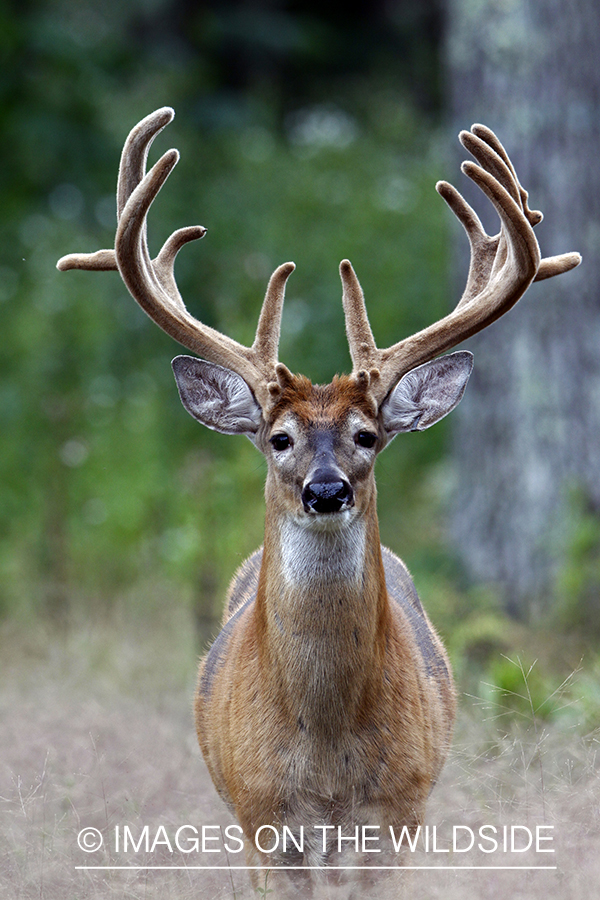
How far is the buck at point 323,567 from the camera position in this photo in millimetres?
3822

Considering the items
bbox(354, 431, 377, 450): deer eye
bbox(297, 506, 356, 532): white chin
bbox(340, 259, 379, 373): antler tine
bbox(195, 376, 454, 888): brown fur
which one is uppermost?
bbox(340, 259, 379, 373): antler tine

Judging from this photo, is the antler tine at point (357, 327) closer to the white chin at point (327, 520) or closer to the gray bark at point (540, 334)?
the white chin at point (327, 520)

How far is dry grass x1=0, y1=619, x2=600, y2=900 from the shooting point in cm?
387

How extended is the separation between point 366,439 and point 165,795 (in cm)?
171

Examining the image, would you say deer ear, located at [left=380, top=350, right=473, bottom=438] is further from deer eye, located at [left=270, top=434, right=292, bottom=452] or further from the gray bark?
the gray bark

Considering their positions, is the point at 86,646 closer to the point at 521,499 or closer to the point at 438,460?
the point at 521,499

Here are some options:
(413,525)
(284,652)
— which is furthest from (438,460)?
(284,652)

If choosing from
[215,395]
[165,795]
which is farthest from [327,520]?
[165,795]

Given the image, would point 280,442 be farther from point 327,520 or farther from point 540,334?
point 540,334

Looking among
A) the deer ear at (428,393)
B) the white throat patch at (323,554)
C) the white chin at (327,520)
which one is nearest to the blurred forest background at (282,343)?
the deer ear at (428,393)

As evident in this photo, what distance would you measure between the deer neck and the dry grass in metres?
0.57

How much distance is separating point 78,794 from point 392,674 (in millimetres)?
1360

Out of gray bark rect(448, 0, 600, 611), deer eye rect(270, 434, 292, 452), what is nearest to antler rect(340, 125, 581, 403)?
deer eye rect(270, 434, 292, 452)

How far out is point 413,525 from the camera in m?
9.91
